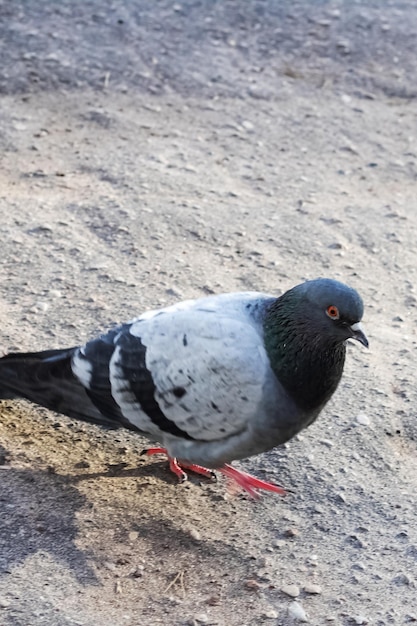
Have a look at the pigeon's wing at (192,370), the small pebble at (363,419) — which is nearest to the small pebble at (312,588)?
the pigeon's wing at (192,370)

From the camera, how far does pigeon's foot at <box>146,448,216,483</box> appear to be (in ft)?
13.2

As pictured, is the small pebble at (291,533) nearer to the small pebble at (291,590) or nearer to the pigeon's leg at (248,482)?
the pigeon's leg at (248,482)

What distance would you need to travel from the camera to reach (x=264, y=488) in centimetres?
389

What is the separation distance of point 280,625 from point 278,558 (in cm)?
35

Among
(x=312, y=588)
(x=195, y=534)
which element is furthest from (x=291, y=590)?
(x=195, y=534)

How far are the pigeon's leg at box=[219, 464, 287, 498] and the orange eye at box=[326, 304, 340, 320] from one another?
80 cm

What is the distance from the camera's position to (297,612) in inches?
132

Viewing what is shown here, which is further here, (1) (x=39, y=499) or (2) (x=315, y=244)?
(2) (x=315, y=244)

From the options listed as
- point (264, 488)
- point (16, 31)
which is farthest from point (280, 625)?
point (16, 31)

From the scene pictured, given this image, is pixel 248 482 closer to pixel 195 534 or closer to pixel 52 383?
pixel 195 534

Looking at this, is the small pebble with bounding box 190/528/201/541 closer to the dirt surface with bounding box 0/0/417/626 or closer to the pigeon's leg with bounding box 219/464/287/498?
the dirt surface with bounding box 0/0/417/626

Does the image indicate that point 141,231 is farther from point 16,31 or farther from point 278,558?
point 16,31

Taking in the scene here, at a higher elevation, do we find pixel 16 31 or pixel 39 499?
pixel 16 31

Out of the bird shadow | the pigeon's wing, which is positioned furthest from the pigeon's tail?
the bird shadow
